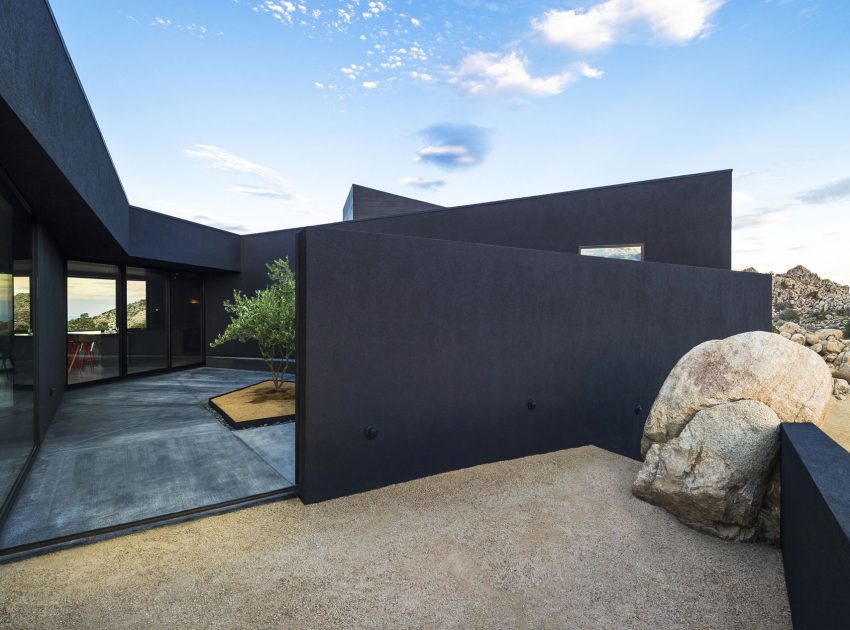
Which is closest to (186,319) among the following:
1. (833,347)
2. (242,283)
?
(242,283)

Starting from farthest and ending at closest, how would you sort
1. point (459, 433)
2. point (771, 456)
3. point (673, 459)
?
point (459, 433) → point (673, 459) → point (771, 456)

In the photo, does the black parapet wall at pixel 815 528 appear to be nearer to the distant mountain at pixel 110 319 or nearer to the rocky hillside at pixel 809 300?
the distant mountain at pixel 110 319

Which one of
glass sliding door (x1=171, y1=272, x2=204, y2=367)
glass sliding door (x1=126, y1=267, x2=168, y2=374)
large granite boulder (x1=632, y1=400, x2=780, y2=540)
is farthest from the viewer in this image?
glass sliding door (x1=171, y1=272, x2=204, y2=367)

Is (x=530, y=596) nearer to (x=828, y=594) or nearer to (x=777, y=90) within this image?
(x=828, y=594)

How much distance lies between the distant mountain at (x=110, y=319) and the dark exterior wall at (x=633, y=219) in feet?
29.1

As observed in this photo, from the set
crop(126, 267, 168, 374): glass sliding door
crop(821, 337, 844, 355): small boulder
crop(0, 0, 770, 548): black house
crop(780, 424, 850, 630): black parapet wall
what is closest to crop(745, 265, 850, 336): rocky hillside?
crop(821, 337, 844, 355): small boulder

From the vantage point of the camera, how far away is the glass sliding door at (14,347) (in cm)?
342

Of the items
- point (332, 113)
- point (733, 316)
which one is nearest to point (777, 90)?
point (733, 316)

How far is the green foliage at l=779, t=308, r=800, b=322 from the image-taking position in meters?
32.4

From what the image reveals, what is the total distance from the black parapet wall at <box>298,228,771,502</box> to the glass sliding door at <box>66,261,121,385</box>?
8549 millimetres

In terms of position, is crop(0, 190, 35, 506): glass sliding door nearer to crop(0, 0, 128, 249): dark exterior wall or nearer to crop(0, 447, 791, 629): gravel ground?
crop(0, 0, 128, 249): dark exterior wall

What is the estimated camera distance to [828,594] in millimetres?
1429

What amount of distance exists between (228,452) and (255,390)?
146 inches

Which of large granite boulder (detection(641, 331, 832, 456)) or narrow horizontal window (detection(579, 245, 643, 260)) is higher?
narrow horizontal window (detection(579, 245, 643, 260))
